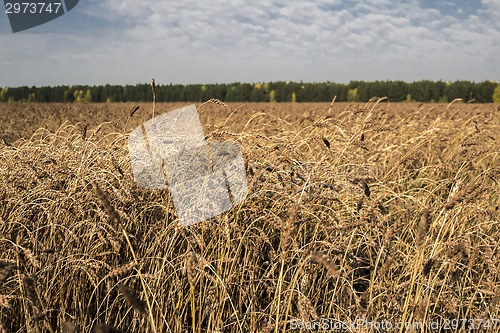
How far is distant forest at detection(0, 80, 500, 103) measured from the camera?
39.9 metres

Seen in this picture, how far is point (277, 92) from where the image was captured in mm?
42938

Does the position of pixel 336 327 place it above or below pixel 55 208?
below

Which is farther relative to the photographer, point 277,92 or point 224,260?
point 277,92

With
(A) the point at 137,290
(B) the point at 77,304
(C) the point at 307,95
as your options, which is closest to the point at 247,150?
(A) the point at 137,290

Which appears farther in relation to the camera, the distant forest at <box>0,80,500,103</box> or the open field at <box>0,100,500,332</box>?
the distant forest at <box>0,80,500,103</box>

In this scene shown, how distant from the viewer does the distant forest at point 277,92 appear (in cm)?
3988

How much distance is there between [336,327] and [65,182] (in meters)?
1.98

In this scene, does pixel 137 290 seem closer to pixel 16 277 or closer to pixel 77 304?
pixel 77 304

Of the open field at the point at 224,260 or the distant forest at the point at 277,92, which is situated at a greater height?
the distant forest at the point at 277,92

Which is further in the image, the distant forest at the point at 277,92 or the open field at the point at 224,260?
the distant forest at the point at 277,92

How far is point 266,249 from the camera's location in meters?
2.90

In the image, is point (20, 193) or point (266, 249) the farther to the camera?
point (20, 193)

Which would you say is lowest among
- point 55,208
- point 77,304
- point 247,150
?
point 77,304

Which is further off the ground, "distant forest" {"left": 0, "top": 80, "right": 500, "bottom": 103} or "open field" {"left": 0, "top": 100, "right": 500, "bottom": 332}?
"distant forest" {"left": 0, "top": 80, "right": 500, "bottom": 103}
